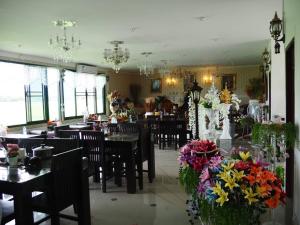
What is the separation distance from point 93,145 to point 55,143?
0.92 m

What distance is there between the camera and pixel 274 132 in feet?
9.41

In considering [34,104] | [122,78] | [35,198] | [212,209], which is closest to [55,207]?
[35,198]

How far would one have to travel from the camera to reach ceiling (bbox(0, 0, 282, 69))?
3.50 metres

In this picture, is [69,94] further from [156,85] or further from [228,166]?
[228,166]

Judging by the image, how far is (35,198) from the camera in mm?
2723

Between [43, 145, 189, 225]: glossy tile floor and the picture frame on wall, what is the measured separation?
919cm

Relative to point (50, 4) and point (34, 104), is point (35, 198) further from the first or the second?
point (34, 104)

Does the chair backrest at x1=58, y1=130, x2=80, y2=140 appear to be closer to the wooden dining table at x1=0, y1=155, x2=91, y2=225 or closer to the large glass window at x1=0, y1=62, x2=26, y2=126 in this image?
the wooden dining table at x1=0, y1=155, x2=91, y2=225

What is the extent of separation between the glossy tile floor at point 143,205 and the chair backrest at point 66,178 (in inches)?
27.3

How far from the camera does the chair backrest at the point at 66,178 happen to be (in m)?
2.51

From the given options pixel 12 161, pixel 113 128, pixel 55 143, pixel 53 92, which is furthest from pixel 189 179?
pixel 53 92

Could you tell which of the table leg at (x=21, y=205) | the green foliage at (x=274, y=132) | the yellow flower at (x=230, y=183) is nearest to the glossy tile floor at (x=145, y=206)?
the green foliage at (x=274, y=132)

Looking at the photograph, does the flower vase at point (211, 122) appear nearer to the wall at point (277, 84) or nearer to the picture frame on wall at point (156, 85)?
the wall at point (277, 84)

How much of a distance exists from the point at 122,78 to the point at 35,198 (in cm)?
1012
